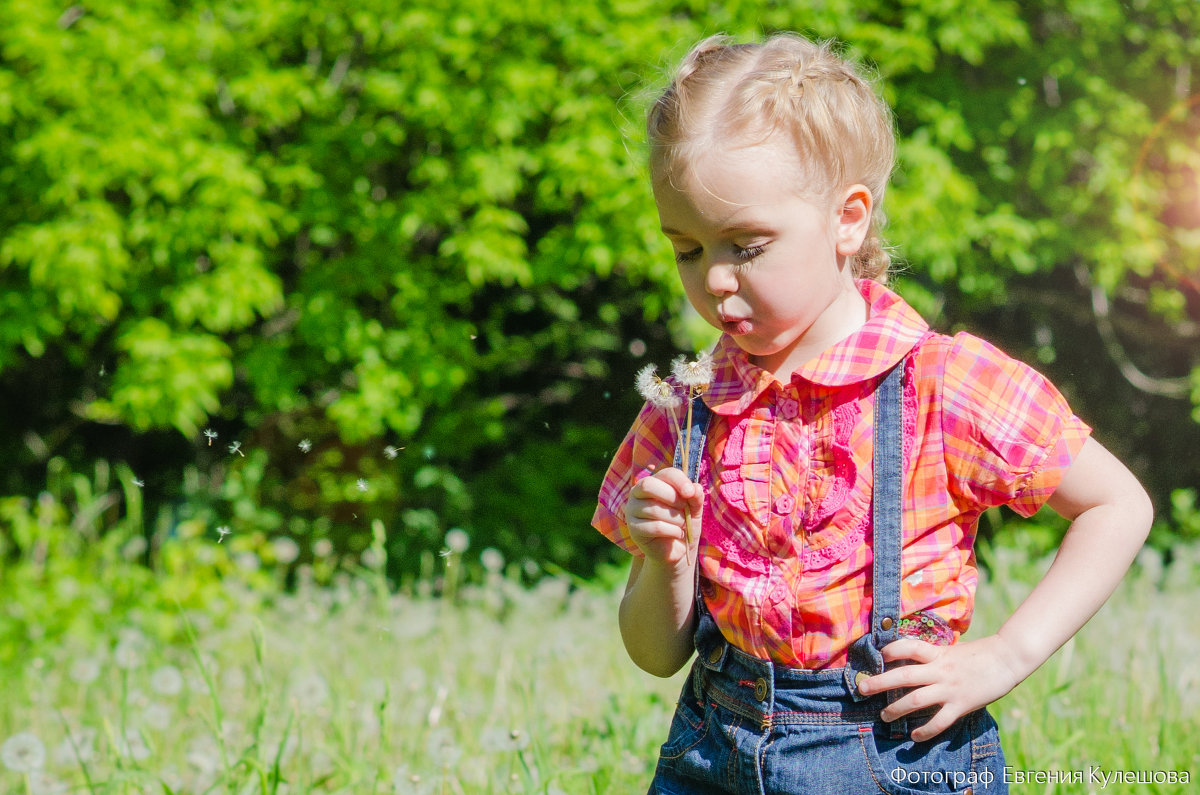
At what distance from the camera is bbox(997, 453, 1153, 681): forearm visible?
4.26 feet

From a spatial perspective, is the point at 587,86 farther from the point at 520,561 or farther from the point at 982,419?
the point at 982,419

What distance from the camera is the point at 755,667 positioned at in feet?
4.52

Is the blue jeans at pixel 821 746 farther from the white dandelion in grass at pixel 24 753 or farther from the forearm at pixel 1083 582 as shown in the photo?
the white dandelion in grass at pixel 24 753

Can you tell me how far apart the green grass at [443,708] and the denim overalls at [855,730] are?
1.90 ft

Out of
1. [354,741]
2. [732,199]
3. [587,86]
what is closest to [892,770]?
[732,199]

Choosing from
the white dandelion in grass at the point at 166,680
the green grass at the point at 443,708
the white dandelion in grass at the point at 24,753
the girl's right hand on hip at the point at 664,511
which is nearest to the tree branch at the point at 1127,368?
the green grass at the point at 443,708

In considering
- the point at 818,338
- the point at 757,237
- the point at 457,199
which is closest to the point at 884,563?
the point at 818,338

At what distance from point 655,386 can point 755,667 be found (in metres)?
0.39

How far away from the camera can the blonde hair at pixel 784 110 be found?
53.4 inches

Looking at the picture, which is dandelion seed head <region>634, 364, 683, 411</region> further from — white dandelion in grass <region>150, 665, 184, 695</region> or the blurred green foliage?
the blurred green foliage

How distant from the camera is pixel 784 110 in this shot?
4.47 ft

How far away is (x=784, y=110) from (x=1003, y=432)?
0.48 m

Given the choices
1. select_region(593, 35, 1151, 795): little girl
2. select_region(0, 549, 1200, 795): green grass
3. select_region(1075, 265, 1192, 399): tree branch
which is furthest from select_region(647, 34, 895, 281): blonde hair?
select_region(1075, 265, 1192, 399): tree branch

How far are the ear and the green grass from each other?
1.02 m
